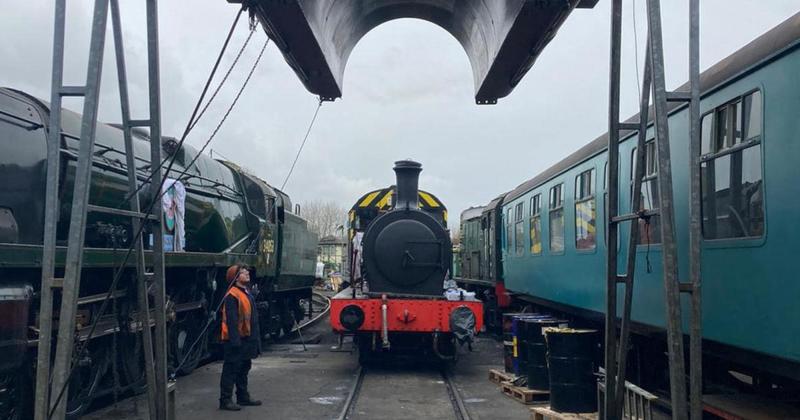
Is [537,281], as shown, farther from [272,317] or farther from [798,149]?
[798,149]

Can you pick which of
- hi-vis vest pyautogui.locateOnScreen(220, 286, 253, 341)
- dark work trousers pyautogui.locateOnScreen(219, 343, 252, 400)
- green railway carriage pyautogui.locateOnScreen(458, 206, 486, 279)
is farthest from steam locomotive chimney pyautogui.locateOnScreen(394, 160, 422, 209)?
green railway carriage pyautogui.locateOnScreen(458, 206, 486, 279)

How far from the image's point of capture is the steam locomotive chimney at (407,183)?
10.6 m

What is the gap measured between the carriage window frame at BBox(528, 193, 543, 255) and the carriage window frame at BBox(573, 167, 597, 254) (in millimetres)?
1996

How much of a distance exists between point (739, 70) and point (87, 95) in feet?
13.6

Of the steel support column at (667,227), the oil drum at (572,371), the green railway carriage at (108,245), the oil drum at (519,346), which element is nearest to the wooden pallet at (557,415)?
the oil drum at (572,371)

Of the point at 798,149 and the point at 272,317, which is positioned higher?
the point at 798,149

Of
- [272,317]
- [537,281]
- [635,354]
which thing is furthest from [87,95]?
[272,317]

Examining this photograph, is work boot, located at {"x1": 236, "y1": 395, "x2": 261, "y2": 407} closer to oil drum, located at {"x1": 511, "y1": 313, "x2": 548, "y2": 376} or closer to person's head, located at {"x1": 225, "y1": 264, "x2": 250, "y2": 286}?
person's head, located at {"x1": 225, "y1": 264, "x2": 250, "y2": 286}

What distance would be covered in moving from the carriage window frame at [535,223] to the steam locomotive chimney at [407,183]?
1.97 m

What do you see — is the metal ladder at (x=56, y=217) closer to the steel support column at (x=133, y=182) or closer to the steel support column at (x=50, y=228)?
the steel support column at (x=50, y=228)

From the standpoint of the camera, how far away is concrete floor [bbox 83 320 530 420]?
738cm

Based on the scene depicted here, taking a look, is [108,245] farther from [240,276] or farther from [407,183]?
[407,183]

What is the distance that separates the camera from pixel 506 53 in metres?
4.77

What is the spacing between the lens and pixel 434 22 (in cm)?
574
